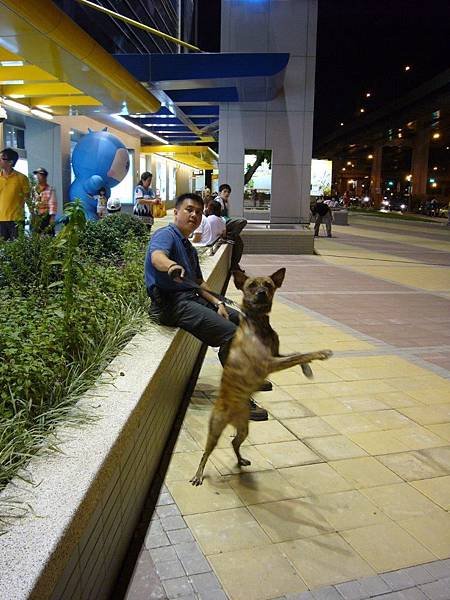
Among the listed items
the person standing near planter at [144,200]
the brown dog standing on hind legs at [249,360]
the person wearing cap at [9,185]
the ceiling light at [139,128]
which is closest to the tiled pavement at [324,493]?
the brown dog standing on hind legs at [249,360]

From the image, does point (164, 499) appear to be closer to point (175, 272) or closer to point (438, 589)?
point (175, 272)

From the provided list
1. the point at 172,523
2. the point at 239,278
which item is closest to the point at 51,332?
the point at 239,278

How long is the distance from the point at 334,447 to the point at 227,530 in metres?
1.33

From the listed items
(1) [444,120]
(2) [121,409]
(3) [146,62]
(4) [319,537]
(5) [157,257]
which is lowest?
(4) [319,537]

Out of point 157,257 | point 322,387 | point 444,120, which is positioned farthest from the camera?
point 444,120

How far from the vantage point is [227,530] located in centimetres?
314

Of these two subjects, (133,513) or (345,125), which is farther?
(345,125)

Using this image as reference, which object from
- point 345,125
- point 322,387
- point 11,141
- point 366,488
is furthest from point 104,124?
point 345,125

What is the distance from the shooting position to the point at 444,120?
2147 inches

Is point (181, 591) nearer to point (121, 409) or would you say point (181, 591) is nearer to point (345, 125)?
point (121, 409)

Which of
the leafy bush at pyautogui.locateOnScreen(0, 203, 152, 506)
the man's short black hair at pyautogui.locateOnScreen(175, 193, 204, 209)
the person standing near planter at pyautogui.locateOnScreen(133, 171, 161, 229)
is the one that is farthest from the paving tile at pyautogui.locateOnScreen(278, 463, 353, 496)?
the person standing near planter at pyautogui.locateOnScreen(133, 171, 161, 229)

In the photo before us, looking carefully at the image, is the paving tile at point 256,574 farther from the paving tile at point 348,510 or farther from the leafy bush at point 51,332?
the leafy bush at point 51,332

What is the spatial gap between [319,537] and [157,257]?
217cm

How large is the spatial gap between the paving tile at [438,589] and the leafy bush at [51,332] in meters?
1.84
